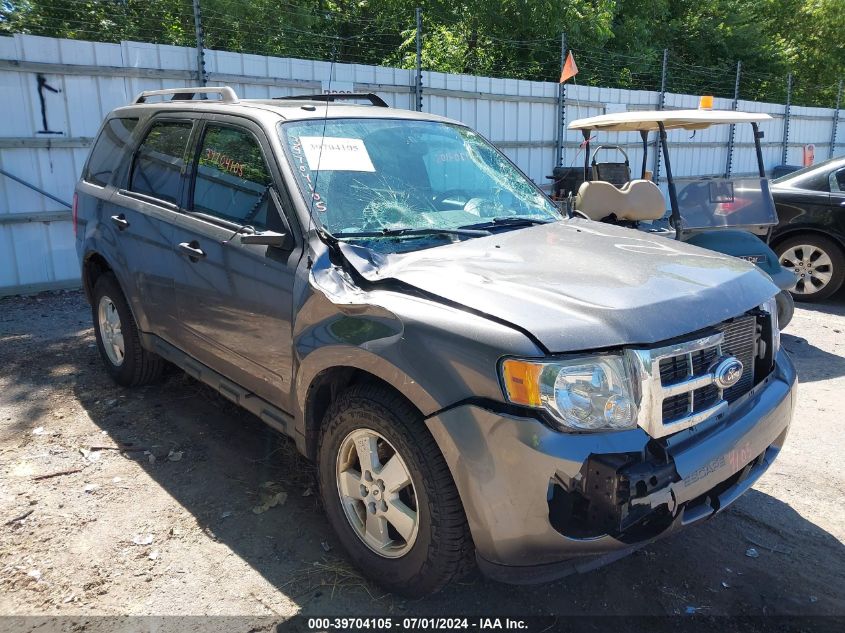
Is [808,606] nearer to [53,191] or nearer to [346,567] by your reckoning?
[346,567]

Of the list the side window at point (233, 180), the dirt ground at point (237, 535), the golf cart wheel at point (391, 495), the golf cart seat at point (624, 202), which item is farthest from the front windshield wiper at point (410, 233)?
the golf cart seat at point (624, 202)

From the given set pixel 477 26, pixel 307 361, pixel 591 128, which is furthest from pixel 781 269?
pixel 477 26

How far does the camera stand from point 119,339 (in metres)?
4.77

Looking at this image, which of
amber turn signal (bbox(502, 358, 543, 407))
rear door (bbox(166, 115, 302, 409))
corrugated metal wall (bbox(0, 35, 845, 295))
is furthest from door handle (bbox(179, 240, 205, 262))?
corrugated metal wall (bbox(0, 35, 845, 295))

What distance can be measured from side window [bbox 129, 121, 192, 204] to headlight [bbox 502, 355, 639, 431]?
8.31 ft

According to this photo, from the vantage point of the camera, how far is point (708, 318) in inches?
99.7

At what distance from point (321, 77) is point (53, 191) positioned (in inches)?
144

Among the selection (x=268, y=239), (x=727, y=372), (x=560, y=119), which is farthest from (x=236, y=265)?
(x=560, y=119)

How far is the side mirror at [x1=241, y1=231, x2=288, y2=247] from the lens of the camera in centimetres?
297

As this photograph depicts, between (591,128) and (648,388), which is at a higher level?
(591,128)

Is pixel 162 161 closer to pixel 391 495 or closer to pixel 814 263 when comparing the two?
pixel 391 495

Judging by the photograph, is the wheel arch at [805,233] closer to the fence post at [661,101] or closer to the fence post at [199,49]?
the fence post at [661,101]

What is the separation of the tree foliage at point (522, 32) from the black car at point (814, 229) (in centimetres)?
619

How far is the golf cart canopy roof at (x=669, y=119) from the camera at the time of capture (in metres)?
6.41
